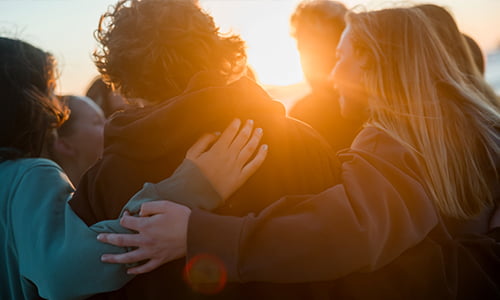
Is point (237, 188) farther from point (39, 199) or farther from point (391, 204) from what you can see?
point (39, 199)

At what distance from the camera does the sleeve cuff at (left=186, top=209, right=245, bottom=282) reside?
127 cm

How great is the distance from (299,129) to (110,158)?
70cm

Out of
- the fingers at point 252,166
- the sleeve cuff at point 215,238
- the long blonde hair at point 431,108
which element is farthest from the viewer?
the long blonde hair at point 431,108

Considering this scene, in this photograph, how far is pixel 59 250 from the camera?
1342 mm

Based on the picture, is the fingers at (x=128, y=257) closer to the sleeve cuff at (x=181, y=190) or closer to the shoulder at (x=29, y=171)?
the sleeve cuff at (x=181, y=190)

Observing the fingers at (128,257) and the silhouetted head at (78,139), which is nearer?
the fingers at (128,257)

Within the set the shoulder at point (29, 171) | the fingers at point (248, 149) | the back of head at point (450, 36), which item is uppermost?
the back of head at point (450, 36)

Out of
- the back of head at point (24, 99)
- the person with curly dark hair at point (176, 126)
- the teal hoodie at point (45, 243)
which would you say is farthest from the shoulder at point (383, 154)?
the back of head at point (24, 99)

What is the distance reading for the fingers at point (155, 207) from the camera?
1.29 metres

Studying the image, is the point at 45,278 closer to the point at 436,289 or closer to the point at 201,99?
the point at 201,99

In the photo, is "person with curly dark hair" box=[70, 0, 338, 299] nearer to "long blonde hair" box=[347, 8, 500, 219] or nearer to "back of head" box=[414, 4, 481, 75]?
"long blonde hair" box=[347, 8, 500, 219]

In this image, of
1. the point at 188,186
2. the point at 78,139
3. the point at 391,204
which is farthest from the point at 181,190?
the point at 78,139

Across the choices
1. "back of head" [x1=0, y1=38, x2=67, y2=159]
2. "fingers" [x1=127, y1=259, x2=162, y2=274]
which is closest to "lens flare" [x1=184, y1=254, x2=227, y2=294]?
"fingers" [x1=127, y1=259, x2=162, y2=274]

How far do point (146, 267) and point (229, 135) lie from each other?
1.79 ft
